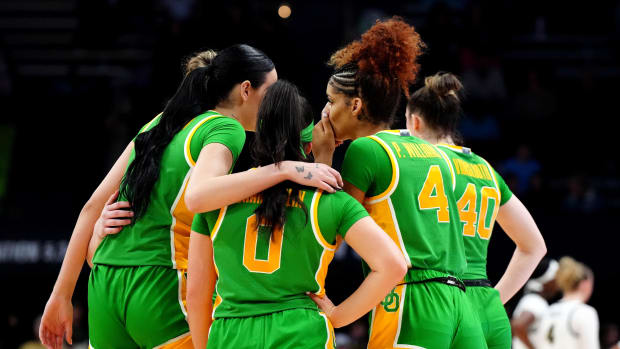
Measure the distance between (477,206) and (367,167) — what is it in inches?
29.3

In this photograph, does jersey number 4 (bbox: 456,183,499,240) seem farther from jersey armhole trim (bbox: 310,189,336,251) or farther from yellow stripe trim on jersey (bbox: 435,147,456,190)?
jersey armhole trim (bbox: 310,189,336,251)

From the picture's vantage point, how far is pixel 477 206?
384 cm

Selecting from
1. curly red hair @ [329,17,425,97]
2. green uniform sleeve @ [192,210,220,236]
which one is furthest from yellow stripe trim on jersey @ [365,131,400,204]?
green uniform sleeve @ [192,210,220,236]

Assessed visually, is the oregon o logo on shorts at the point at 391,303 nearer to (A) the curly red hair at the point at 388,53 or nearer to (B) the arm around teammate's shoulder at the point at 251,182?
(B) the arm around teammate's shoulder at the point at 251,182

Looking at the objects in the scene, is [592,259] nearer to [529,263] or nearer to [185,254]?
[529,263]

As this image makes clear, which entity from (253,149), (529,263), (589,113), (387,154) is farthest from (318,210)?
(589,113)

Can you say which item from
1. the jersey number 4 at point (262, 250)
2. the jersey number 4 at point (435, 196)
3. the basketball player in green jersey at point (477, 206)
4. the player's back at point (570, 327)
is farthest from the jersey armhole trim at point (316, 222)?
the player's back at point (570, 327)

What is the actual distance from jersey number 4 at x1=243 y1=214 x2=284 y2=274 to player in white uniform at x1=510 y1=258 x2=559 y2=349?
4.81 m

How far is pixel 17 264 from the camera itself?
8.73 metres

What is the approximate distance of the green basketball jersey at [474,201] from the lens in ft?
12.4

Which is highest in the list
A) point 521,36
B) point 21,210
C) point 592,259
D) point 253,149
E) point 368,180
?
point 253,149

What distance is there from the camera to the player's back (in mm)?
6613

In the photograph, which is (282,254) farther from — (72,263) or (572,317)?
(572,317)

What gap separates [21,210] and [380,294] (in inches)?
276
